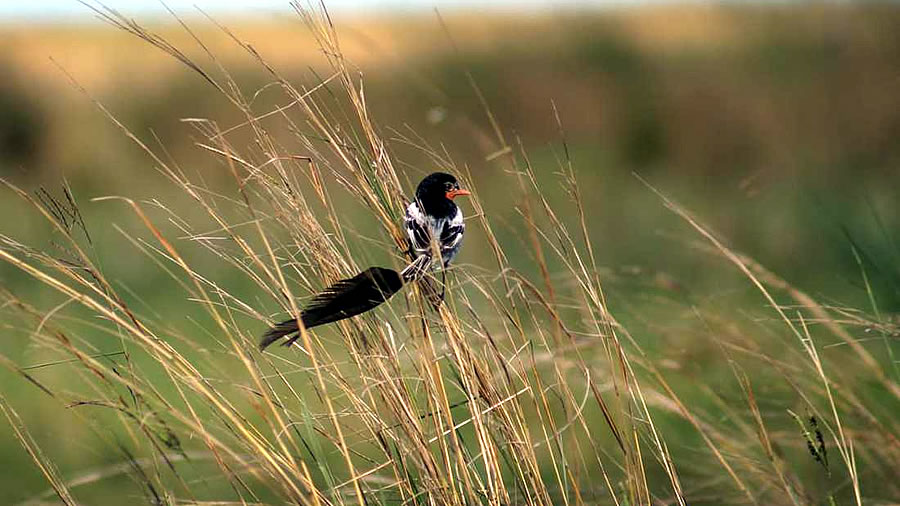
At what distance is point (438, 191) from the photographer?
1808 millimetres

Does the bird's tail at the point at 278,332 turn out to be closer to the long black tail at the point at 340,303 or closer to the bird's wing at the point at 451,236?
the long black tail at the point at 340,303

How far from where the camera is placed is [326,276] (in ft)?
5.44

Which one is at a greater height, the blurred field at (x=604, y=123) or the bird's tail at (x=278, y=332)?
the bird's tail at (x=278, y=332)

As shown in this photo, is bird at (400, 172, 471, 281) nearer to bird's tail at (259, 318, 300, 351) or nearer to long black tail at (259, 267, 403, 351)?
long black tail at (259, 267, 403, 351)

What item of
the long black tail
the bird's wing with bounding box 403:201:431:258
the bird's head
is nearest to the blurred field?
the bird's head

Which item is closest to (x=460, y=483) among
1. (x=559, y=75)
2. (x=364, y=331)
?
(x=364, y=331)

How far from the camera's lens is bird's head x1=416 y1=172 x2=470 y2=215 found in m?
1.78

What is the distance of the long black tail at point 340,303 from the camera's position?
1429 mm

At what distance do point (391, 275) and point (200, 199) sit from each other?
1.05 feet

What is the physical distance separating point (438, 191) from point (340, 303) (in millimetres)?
419

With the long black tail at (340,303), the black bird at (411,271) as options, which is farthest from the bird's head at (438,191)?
the long black tail at (340,303)

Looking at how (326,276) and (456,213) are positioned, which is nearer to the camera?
(326,276)

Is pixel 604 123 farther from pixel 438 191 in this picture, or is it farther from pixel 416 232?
pixel 416 232

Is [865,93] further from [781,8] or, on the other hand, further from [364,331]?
[364,331]
